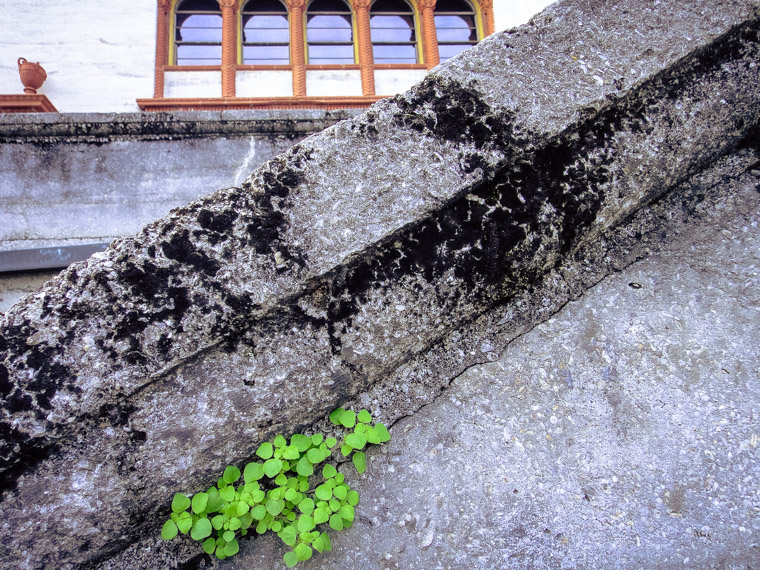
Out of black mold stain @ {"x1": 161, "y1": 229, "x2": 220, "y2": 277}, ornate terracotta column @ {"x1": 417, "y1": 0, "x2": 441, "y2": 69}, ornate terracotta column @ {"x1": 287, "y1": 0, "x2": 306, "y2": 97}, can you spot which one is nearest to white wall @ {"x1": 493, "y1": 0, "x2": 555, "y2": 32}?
ornate terracotta column @ {"x1": 417, "y1": 0, "x2": 441, "y2": 69}

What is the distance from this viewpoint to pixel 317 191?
1.11 m

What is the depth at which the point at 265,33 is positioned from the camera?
8.75 m

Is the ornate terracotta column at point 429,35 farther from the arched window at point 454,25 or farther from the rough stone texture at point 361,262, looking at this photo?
the rough stone texture at point 361,262

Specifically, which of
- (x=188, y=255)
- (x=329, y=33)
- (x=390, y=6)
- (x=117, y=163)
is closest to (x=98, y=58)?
(x=329, y=33)

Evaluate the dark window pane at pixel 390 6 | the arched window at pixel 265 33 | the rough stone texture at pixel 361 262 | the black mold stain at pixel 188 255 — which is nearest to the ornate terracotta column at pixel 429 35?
the dark window pane at pixel 390 6

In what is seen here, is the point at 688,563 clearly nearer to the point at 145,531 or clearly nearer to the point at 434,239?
the point at 434,239

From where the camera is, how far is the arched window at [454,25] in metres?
9.03

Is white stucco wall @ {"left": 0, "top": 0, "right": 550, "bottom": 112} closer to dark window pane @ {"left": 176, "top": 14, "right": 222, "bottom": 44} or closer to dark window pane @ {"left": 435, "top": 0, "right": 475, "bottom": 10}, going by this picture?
dark window pane @ {"left": 176, "top": 14, "right": 222, "bottom": 44}

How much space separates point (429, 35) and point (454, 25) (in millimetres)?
758

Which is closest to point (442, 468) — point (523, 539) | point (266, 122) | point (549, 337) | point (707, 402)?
point (523, 539)

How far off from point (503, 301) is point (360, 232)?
1.50 ft

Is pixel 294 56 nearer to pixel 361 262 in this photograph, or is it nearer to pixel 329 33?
pixel 329 33

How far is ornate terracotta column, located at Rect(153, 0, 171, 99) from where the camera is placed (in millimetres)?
7891

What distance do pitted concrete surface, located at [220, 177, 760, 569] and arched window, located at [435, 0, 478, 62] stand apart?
892 centimetres
